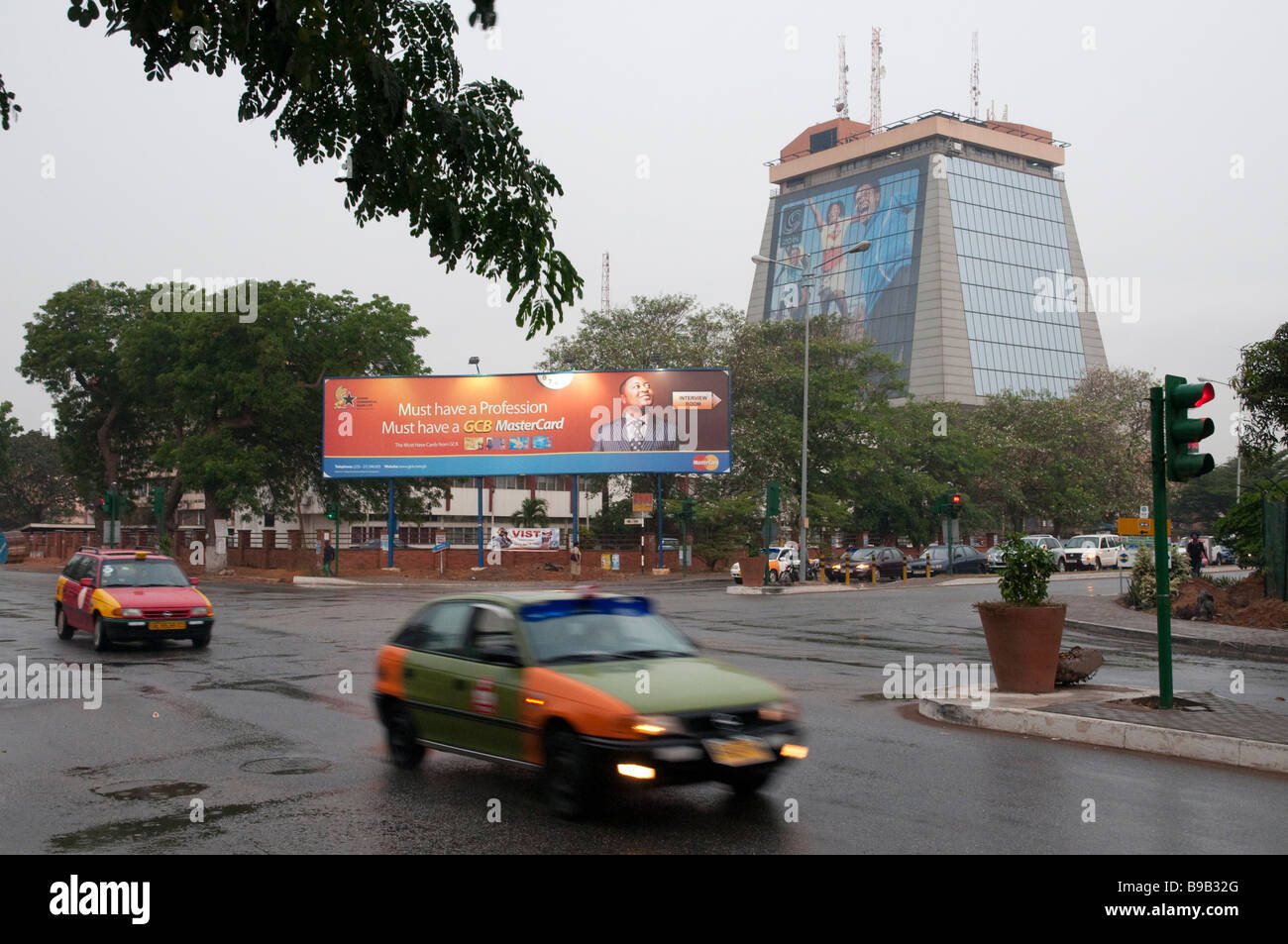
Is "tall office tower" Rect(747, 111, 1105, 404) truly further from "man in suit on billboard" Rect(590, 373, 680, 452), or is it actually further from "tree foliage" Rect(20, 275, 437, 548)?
"tree foliage" Rect(20, 275, 437, 548)

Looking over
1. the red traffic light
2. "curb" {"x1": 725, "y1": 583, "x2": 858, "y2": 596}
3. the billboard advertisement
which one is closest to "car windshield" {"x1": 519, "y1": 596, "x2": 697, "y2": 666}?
the red traffic light

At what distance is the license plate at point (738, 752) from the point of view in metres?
7.26

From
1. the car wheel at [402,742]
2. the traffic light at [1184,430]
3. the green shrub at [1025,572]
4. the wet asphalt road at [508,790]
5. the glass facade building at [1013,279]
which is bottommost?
the wet asphalt road at [508,790]

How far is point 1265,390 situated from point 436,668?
19.4 m

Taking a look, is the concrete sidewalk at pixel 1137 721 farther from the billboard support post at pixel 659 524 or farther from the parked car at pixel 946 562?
the billboard support post at pixel 659 524

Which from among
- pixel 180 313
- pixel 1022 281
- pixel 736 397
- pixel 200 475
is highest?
pixel 1022 281

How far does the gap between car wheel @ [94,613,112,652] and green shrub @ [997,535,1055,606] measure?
1346 centimetres

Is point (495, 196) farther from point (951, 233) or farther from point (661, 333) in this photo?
point (951, 233)

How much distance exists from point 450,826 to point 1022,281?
126 m

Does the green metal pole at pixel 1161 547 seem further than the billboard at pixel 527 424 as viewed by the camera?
No

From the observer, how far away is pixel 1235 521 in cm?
3123

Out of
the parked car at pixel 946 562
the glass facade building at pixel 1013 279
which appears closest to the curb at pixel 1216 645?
the parked car at pixel 946 562

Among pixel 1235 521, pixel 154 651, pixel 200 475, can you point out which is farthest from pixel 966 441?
pixel 154 651

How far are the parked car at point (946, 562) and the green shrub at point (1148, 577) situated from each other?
65.6ft
